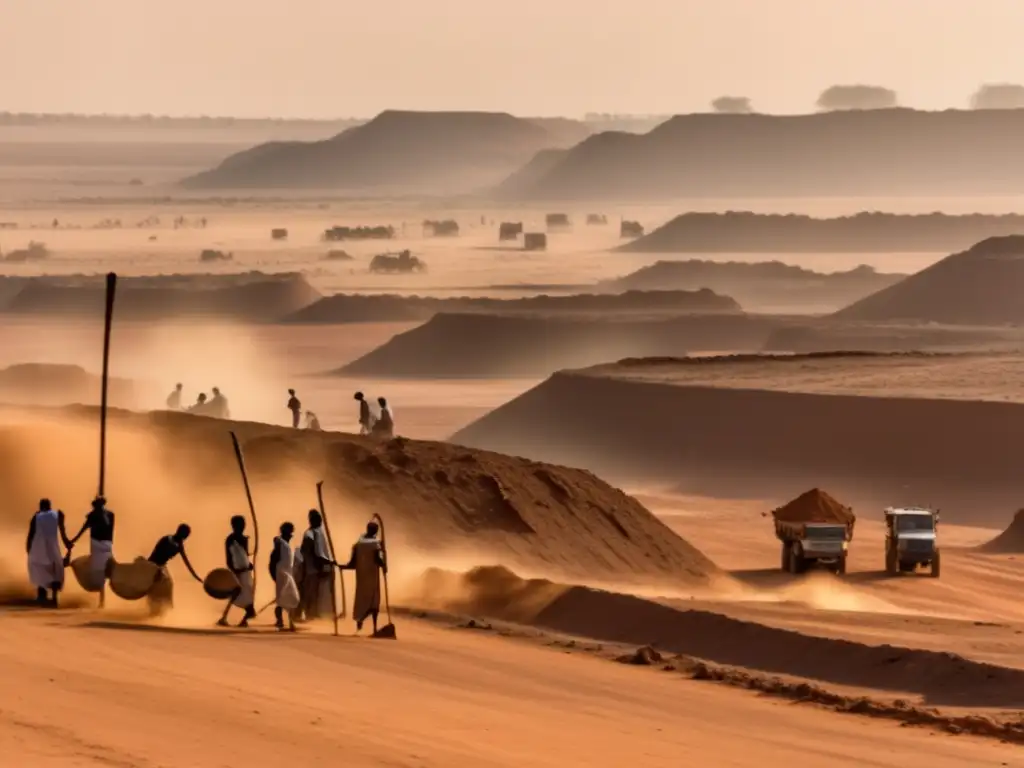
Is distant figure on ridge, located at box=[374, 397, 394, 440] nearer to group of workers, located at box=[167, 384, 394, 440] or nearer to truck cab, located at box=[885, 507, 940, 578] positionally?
group of workers, located at box=[167, 384, 394, 440]

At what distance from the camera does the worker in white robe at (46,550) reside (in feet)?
65.6

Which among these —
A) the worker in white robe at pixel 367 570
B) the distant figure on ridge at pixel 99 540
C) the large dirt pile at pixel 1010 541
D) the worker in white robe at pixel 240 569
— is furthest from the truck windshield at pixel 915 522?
the distant figure on ridge at pixel 99 540

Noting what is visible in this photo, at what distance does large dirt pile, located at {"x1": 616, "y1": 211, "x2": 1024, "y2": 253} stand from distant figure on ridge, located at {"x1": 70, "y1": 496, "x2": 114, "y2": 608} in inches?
5709

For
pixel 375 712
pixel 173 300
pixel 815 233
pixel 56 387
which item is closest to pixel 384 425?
pixel 375 712

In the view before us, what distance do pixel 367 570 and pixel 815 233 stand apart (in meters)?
157

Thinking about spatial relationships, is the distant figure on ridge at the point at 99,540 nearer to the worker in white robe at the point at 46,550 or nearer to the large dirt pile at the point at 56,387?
the worker in white robe at the point at 46,550

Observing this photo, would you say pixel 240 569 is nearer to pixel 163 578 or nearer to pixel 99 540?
pixel 163 578

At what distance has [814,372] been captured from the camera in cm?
6169

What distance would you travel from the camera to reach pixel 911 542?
32.5 meters

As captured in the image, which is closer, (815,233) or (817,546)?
(817,546)

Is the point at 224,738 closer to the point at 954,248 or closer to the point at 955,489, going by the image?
Answer: the point at 955,489

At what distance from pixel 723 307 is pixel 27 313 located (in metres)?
30.1

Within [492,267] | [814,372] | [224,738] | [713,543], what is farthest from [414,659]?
[492,267]

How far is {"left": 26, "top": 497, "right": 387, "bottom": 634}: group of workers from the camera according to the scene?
19.5 m
